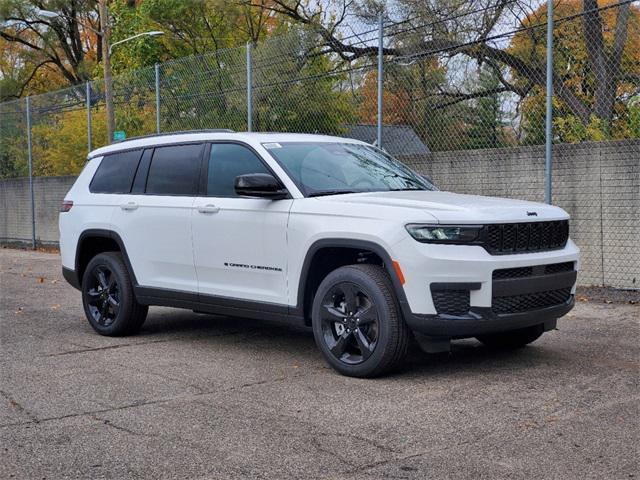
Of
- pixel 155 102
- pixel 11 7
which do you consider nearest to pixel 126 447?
pixel 155 102

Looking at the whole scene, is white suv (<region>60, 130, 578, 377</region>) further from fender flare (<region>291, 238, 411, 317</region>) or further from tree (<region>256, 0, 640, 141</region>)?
tree (<region>256, 0, 640, 141</region>)

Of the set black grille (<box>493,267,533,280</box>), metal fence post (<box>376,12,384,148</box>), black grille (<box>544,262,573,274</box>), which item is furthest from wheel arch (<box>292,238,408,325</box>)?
metal fence post (<box>376,12,384,148</box>)

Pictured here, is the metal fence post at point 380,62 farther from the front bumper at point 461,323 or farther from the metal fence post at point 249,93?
the front bumper at point 461,323

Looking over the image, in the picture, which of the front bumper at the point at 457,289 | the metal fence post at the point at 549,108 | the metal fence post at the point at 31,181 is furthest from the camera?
the metal fence post at the point at 31,181

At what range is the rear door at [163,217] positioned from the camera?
7.26 meters

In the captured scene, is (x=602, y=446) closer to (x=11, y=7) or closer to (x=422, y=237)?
(x=422, y=237)

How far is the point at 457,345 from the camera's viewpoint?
7234 millimetres

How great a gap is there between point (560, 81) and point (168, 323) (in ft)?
17.8

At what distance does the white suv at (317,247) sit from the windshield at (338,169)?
17 mm

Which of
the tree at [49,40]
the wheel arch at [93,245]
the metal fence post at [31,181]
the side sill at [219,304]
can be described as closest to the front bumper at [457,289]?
the side sill at [219,304]

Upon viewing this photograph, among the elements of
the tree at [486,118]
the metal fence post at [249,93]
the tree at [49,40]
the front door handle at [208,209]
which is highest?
the tree at [49,40]

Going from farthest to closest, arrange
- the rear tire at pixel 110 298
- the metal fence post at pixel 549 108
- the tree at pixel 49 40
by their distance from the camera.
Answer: the tree at pixel 49 40 → the metal fence post at pixel 549 108 → the rear tire at pixel 110 298

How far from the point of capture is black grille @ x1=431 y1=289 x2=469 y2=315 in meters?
5.61

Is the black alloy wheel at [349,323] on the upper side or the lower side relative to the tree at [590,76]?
lower
